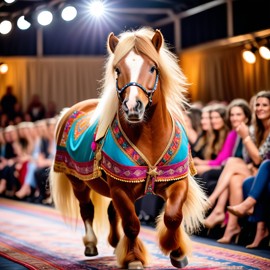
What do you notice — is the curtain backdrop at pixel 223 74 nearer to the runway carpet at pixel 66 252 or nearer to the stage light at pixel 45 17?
the stage light at pixel 45 17

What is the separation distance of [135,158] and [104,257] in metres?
1.19

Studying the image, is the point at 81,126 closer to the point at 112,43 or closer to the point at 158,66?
the point at 112,43

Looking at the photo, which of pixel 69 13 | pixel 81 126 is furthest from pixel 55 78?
pixel 81 126

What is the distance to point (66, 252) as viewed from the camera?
5.61m

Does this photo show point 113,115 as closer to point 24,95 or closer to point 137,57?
point 137,57

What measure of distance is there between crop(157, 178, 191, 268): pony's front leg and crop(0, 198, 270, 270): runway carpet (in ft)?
1.07

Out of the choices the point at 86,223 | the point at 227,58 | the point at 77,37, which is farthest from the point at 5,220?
the point at 77,37

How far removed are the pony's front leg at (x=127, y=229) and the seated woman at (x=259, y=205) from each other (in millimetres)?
1573

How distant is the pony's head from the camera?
4.08 meters

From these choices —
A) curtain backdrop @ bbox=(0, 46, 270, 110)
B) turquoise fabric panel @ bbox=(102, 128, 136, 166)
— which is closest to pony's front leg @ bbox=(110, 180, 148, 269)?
turquoise fabric panel @ bbox=(102, 128, 136, 166)

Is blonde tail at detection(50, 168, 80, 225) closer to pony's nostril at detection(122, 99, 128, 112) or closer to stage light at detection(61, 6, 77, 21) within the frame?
pony's nostril at detection(122, 99, 128, 112)

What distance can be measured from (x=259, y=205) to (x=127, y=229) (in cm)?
179

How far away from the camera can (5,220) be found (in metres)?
8.37

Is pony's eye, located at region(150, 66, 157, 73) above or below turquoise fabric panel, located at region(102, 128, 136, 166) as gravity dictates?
above
